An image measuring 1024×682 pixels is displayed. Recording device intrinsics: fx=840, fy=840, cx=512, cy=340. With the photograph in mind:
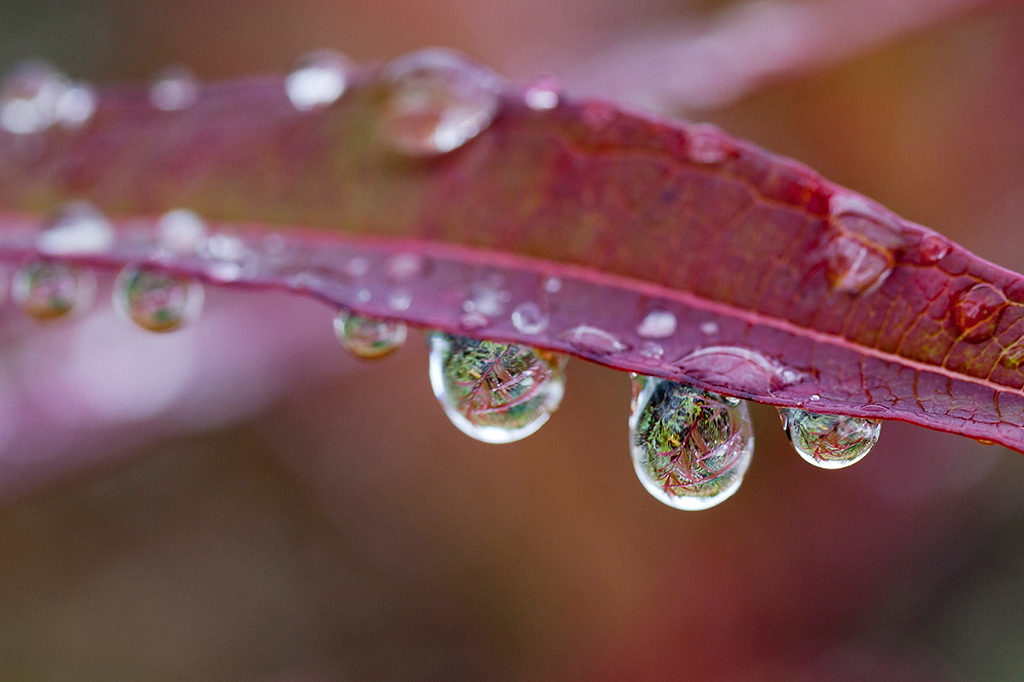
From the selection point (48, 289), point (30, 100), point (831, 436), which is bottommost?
point (831, 436)

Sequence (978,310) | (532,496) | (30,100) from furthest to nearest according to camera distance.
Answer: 1. (532,496)
2. (30,100)
3. (978,310)

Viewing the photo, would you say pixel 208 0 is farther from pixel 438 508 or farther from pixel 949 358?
pixel 949 358

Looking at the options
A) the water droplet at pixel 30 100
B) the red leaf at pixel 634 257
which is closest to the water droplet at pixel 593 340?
the red leaf at pixel 634 257

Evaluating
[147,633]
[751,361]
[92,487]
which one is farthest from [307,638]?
[751,361]

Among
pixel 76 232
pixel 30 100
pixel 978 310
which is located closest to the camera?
pixel 978 310

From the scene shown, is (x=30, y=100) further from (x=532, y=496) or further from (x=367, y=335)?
(x=532, y=496)

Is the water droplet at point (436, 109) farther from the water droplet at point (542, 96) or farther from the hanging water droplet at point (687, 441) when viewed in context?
the hanging water droplet at point (687, 441)

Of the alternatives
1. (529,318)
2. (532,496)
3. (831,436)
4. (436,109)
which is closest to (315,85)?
(436,109)
